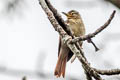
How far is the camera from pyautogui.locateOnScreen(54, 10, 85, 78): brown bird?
4595 millimetres

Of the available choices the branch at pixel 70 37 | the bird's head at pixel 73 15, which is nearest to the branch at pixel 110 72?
the branch at pixel 70 37

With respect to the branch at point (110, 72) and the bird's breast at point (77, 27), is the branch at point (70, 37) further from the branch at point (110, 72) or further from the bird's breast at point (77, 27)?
the bird's breast at point (77, 27)

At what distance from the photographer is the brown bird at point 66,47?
4595 mm

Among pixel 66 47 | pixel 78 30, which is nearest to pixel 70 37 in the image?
pixel 66 47

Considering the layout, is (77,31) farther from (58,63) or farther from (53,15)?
(53,15)

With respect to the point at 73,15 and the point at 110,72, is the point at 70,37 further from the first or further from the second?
the point at 73,15

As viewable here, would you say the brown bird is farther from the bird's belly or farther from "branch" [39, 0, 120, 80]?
"branch" [39, 0, 120, 80]

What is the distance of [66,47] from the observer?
5.12 meters

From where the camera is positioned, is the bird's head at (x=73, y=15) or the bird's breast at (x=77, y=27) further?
the bird's head at (x=73, y=15)

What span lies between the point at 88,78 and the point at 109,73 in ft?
0.45

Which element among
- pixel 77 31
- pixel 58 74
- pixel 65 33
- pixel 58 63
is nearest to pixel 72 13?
pixel 77 31

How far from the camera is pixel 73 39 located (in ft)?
7.82

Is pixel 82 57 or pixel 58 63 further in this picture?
pixel 58 63

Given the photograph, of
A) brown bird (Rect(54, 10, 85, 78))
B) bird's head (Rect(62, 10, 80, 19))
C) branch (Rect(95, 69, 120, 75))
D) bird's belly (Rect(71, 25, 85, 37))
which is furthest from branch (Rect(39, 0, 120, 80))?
bird's head (Rect(62, 10, 80, 19))
